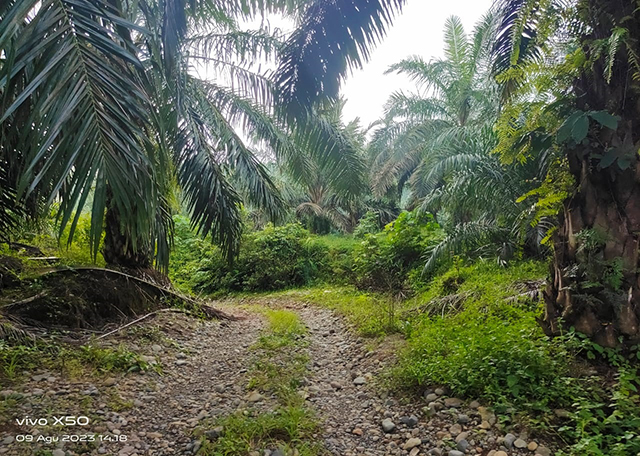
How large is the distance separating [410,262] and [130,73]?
7.06 m

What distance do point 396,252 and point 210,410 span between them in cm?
637

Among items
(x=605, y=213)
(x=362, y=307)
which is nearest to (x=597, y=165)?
(x=605, y=213)

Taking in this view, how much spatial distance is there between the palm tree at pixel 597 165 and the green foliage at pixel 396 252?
4880 mm

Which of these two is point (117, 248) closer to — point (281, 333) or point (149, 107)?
point (281, 333)

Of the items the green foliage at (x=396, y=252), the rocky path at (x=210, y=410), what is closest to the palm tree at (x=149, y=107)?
the rocky path at (x=210, y=410)

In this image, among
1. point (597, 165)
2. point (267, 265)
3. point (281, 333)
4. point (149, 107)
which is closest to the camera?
point (149, 107)

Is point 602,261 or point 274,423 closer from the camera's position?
point 274,423

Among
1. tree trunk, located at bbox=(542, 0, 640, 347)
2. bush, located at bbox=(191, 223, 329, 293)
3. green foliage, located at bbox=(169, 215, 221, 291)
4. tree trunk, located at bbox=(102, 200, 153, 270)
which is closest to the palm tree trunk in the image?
tree trunk, located at bbox=(542, 0, 640, 347)

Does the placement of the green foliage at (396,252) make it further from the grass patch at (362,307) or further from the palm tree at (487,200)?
the palm tree at (487,200)

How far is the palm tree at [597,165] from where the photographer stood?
234 cm

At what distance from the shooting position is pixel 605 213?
248cm

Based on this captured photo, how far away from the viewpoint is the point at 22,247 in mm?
4699

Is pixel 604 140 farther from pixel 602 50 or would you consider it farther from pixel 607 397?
pixel 607 397

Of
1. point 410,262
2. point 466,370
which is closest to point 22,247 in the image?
point 466,370
